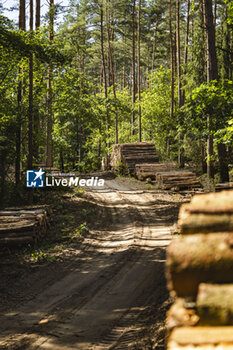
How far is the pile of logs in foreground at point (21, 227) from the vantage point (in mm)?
11225

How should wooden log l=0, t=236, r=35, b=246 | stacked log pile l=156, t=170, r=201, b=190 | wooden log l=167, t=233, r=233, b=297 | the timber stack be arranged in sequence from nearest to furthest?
wooden log l=167, t=233, r=233, b=297 < wooden log l=0, t=236, r=35, b=246 < stacked log pile l=156, t=170, r=201, b=190 < the timber stack

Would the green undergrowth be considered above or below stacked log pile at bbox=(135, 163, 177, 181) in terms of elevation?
below

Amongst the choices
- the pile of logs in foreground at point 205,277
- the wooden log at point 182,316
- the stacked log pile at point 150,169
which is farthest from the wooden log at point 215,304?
the stacked log pile at point 150,169

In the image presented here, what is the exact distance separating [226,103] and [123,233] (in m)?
6.19

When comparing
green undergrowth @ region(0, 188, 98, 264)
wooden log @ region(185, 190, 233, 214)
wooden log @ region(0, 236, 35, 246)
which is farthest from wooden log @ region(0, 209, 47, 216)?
wooden log @ region(185, 190, 233, 214)

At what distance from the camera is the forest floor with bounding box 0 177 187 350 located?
5.68 meters

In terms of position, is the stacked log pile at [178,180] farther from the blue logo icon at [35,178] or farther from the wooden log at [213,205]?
the wooden log at [213,205]

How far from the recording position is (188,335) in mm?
1419

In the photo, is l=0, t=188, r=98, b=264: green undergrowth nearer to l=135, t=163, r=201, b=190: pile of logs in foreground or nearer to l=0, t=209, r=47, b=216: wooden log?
l=0, t=209, r=47, b=216: wooden log

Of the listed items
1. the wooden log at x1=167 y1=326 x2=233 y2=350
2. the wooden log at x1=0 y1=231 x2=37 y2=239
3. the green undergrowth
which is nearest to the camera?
the wooden log at x1=167 y1=326 x2=233 y2=350

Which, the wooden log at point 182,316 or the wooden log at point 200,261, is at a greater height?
the wooden log at point 200,261

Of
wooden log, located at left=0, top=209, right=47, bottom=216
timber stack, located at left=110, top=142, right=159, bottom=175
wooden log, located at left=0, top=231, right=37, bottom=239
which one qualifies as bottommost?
wooden log, located at left=0, top=231, right=37, bottom=239

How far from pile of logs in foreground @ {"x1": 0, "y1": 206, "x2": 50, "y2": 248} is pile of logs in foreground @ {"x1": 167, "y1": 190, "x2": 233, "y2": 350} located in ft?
34.6

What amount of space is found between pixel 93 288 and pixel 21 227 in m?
4.73
